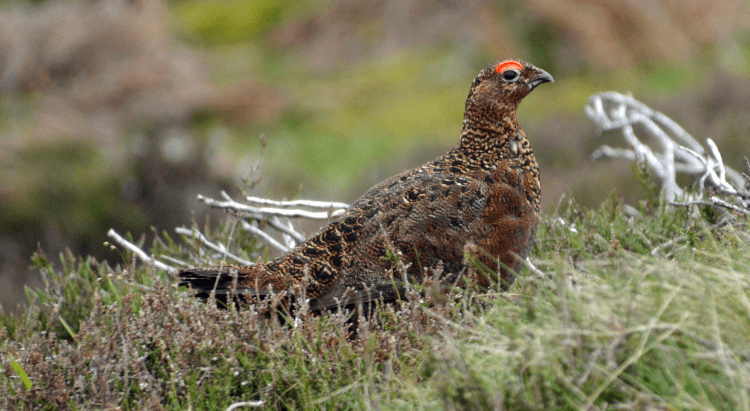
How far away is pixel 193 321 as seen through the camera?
2.62 m

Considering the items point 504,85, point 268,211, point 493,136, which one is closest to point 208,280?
point 268,211

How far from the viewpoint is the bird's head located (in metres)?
3.57

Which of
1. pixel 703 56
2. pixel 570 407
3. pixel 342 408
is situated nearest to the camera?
pixel 570 407

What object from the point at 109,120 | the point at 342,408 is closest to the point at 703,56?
the point at 109,120

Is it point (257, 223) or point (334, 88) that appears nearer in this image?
point (257, 223)

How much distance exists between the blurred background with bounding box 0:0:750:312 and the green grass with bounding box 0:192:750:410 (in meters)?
7.02

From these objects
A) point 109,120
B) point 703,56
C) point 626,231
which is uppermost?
point 703,56

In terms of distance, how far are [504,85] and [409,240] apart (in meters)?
1.10

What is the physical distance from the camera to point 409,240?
3.04 metres

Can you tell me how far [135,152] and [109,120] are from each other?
796 centimetres

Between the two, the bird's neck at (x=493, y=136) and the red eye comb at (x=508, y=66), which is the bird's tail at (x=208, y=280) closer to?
the bird's neck at (x=493, y=136)

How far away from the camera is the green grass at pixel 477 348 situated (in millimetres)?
1729

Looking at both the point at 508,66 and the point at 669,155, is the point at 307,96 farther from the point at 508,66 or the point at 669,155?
the point at 508,66

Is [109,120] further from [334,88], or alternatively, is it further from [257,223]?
[257,223]
